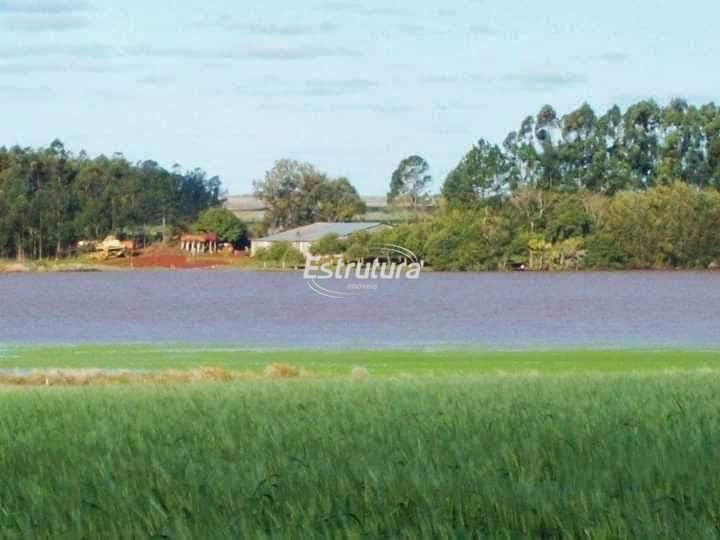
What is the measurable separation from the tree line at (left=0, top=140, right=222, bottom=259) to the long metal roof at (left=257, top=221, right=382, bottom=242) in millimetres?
16219

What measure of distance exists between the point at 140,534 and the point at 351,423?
17.1 ft

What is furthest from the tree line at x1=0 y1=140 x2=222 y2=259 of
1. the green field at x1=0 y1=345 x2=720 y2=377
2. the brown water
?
the green field at x1=0 y1=345 x2=720 y2=377

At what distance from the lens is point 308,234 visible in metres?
151

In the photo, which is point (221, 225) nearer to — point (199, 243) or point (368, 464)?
point (199, 243)

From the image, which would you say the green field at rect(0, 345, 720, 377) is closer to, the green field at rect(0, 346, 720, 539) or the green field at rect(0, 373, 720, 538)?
the green field at rect(0, 346, 720, 539)

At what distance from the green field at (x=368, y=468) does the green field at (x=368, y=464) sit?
0.8 inches

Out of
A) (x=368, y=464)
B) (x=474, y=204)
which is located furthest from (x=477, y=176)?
(x=368, y=464)

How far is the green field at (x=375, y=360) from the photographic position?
35438 millimetres

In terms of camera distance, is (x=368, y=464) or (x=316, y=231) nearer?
(x=368, y=464)

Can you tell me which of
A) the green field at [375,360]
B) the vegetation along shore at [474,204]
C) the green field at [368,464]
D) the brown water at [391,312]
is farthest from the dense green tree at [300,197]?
the green field at [368,464]

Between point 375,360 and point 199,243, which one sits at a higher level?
point 199,243

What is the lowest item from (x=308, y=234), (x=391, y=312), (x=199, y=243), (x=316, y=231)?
(x=391, y=312)

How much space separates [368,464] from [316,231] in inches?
5649

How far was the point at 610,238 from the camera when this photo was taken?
13538 cm
